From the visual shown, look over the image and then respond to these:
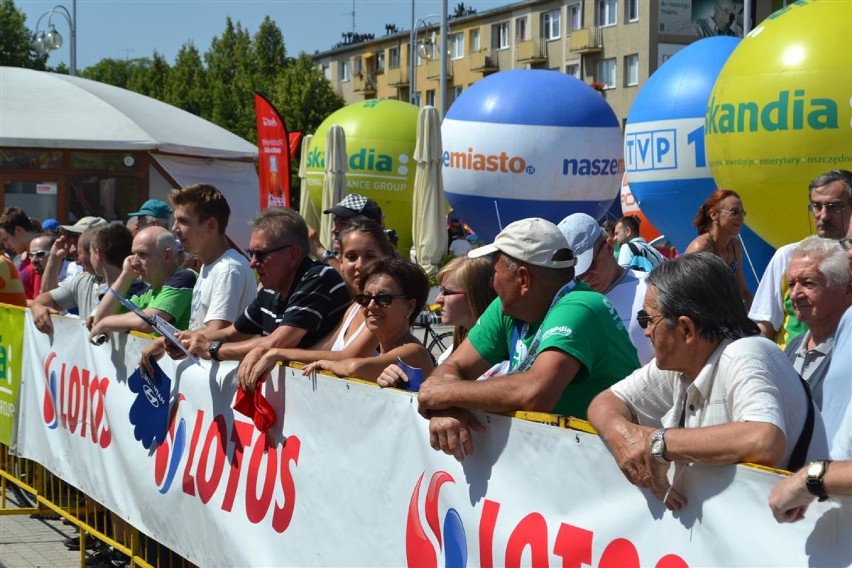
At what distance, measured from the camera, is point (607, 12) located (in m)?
63.1

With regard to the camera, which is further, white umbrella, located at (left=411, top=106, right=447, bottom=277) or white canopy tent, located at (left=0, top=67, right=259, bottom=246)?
white canopy tent, located at (left=0, top=67, right=259, bottom=246)

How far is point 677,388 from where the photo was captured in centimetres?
323

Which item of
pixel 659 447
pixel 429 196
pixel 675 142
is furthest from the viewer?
pixel 429 196

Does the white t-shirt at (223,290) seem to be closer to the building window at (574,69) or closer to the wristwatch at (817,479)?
the wristwatch at (817,479)

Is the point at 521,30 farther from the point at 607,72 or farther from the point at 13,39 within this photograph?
the point at 13,39

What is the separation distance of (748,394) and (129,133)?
2154 cm

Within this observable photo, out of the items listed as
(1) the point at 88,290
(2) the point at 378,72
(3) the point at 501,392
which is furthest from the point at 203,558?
(2) the point at 378,72

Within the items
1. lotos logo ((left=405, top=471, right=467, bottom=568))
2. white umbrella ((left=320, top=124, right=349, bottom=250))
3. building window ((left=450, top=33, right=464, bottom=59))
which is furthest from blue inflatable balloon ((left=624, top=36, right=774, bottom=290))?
building window ((left=450, top=33, right=464, bottom=59))

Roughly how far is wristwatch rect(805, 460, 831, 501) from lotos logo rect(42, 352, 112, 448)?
15.9 ft

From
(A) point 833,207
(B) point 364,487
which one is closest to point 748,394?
(B) point 364,487

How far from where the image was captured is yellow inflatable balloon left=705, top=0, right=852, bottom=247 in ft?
29.0

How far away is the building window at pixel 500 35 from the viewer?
73.4 m

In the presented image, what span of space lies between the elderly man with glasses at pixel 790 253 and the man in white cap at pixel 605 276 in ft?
1.97

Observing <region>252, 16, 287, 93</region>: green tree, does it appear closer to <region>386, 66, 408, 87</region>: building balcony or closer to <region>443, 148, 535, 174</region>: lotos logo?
<region>386, 66, 408, 87</region>: building balcony
